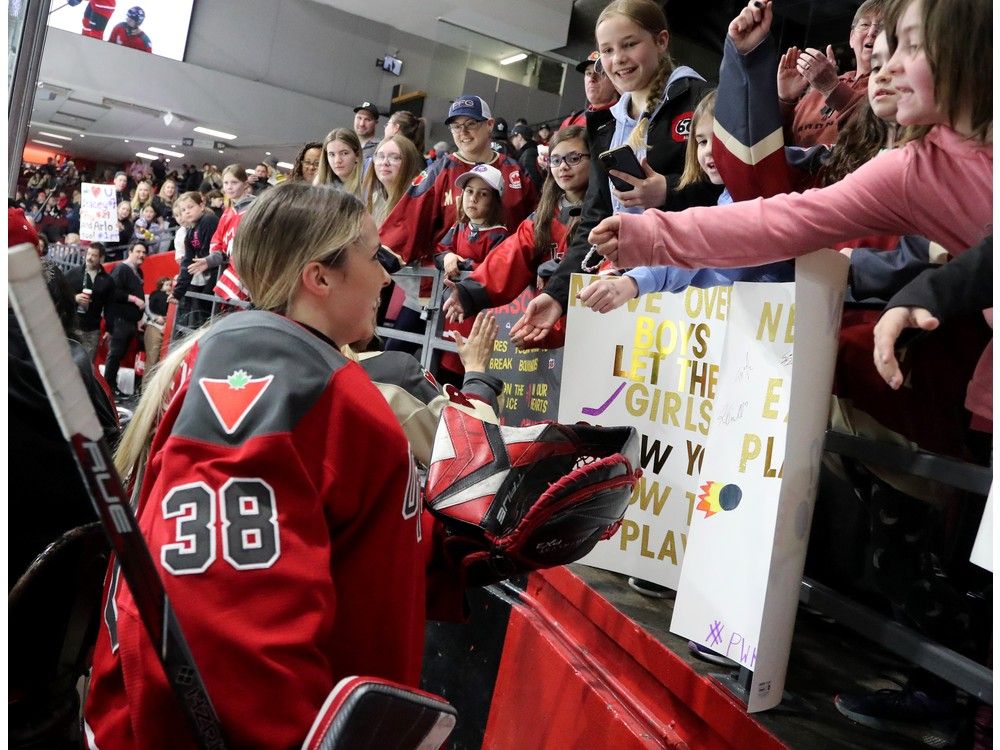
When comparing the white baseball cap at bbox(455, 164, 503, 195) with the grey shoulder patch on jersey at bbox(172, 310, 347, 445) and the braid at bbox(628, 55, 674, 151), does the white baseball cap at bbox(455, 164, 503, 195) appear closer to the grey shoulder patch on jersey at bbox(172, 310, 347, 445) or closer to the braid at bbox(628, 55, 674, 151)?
the braid at bbox(628, 55, 674, 151)

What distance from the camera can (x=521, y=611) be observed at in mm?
2258

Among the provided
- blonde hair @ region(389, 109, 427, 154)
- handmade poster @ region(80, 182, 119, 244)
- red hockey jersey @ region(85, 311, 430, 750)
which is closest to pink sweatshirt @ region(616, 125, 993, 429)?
red hockey jersey @ region(85, 311, 430, 750)

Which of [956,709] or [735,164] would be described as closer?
[956,709]

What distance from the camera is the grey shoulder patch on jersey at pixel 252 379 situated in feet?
3.59

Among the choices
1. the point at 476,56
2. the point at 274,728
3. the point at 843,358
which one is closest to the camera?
the point at 274,728

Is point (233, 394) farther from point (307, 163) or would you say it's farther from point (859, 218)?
point (307, 163)

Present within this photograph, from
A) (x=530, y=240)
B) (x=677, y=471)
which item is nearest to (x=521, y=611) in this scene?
(x=677, y=471)

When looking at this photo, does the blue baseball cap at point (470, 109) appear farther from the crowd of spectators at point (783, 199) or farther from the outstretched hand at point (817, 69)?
the outstretched hand at point (817, 69)

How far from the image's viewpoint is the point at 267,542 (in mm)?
1055

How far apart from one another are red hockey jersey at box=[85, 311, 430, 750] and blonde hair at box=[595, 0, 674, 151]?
1790 millimetres

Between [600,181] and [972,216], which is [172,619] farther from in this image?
[600,181]

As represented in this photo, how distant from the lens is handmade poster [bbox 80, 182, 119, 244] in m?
8.38

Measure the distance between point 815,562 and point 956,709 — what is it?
0.53 meters

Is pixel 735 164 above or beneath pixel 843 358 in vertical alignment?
above
